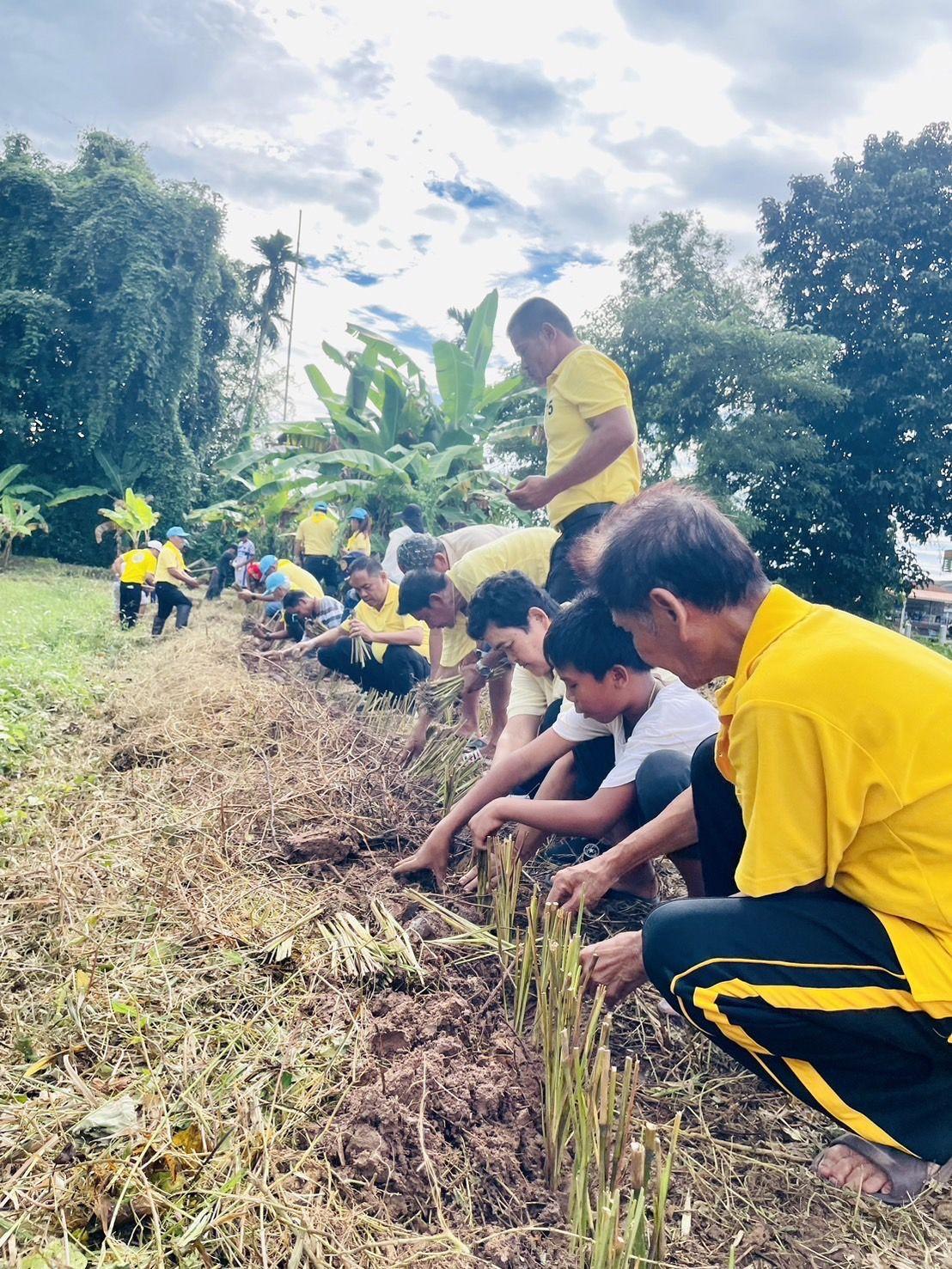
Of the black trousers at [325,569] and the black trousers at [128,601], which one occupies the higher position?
the black trousers at [325,569]

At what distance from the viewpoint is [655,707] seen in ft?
7.09

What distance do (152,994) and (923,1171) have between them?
4.84 feet

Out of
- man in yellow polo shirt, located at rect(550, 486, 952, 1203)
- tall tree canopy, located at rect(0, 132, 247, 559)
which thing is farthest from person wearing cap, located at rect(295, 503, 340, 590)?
tall tree canopy, located at rect(0, 132, 247, 559)

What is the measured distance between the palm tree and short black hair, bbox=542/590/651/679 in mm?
27523

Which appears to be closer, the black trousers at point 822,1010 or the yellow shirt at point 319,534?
the black trousers at point 822,1010

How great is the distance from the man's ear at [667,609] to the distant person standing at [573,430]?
168 cm

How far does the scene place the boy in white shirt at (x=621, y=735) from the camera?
206 centimetres

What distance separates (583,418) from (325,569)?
256 inches

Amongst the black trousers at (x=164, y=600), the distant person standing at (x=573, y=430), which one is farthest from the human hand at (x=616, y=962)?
the black trousers at (x=164, y=600)

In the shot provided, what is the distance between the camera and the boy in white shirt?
6.77 ft

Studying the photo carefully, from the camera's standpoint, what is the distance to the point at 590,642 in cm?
207

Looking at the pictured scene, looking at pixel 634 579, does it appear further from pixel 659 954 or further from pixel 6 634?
pixel 6 634

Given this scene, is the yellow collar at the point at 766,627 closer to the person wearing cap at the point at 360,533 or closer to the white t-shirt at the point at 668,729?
the white t-shirt at the point at 668,729

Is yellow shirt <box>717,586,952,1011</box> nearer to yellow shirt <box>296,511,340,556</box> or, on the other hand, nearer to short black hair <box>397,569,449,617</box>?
short black hair <box>397,569,449,617</box>
